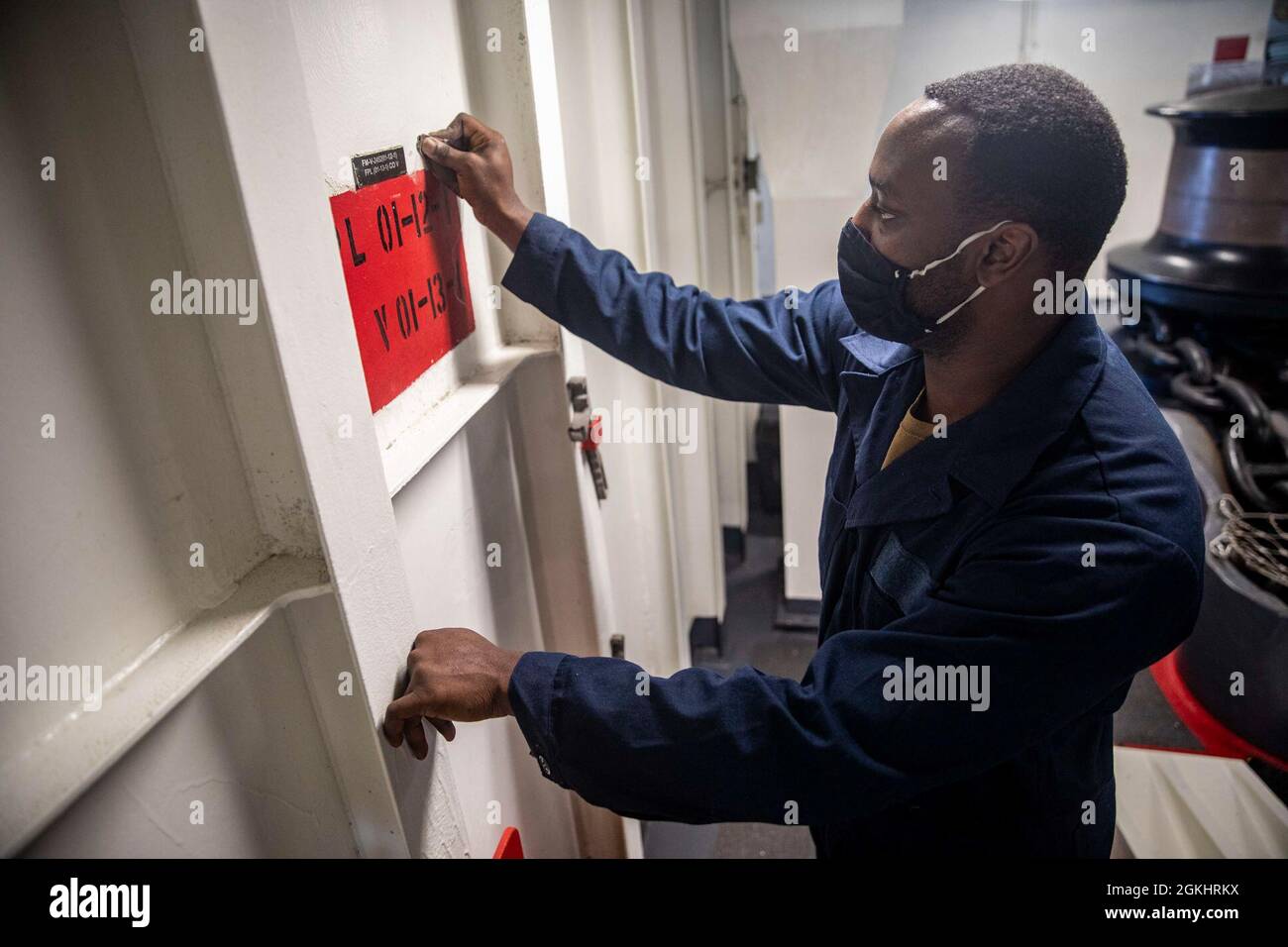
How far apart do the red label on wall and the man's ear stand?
65 centimetres

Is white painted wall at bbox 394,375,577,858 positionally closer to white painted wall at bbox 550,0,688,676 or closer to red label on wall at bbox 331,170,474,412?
red label on wall at bbox 331,170,474,412

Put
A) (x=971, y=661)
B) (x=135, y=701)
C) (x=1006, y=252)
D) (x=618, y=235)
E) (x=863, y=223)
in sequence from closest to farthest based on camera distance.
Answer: (x=135, y=701), (x=971, y=661), (x=1006, y=252), (x=863, y=223), (x=618, y=235)

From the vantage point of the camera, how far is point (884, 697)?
2.81 ft

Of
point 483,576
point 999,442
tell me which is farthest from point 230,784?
point 999,442

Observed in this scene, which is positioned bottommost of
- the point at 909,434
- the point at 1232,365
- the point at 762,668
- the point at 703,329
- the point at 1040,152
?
the point at 762,668

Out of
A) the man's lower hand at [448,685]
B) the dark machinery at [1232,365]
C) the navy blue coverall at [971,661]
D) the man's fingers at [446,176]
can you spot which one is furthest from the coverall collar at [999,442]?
the dark machinery at [1232,365]

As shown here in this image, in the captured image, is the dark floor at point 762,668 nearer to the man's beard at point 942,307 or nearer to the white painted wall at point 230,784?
the man's beard at point 942,307

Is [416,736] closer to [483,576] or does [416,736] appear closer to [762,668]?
[483,576]

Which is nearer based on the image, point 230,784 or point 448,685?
point 230,784

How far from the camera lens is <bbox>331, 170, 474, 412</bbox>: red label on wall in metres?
0.89

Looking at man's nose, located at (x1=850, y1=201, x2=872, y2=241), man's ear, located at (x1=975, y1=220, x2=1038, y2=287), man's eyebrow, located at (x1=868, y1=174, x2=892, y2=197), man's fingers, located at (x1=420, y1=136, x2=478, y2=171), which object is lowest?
man's ear, located at (x1=975, y1=220, x2=1038, y2=287)

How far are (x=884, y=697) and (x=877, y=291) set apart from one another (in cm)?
49

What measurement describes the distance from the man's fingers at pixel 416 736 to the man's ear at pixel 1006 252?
784mm

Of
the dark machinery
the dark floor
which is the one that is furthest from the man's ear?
the dark machinery
